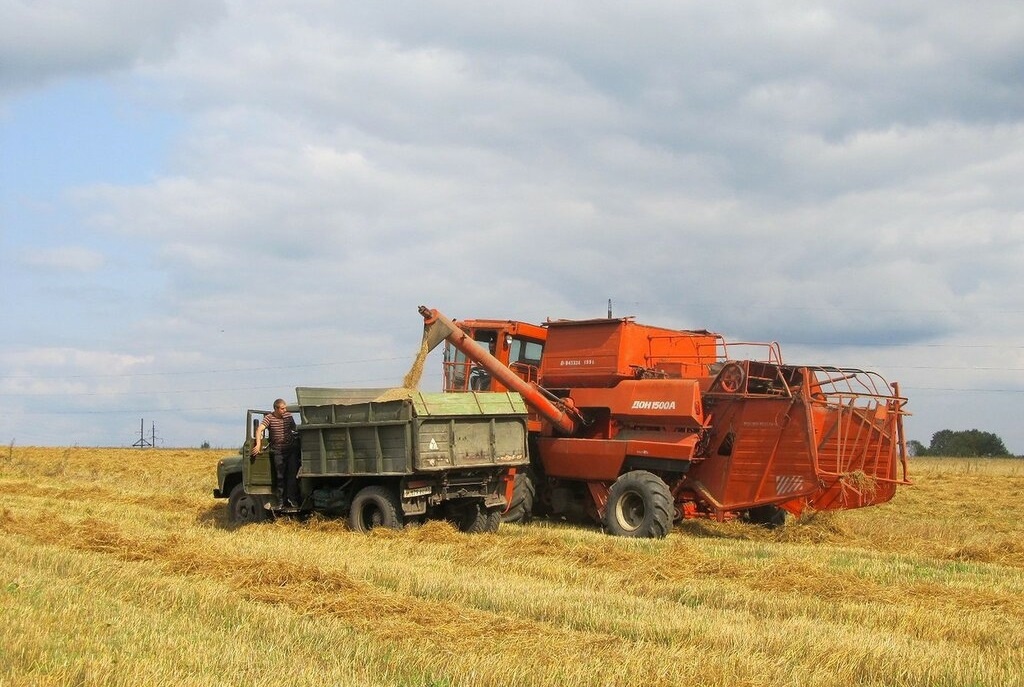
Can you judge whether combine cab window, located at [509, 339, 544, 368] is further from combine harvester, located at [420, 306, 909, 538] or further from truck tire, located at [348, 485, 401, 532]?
truck tire, located at [348, 485, 401, 532]

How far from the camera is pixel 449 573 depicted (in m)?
9.85

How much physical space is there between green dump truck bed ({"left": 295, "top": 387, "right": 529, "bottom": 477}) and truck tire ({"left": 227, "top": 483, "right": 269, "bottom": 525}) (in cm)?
114

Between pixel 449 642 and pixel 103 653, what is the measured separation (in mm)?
2099

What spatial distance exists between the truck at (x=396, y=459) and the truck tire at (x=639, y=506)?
4.64 ft

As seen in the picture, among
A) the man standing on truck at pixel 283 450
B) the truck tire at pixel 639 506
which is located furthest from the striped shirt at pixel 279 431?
the truck tire at pixel 639 506

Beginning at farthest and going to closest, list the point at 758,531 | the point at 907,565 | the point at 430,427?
the point at 758,531 → the point at 430,427 → the point at 907,565

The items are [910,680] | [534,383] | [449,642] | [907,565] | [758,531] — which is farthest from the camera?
[534,383]

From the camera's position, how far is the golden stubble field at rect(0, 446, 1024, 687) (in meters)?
6.11

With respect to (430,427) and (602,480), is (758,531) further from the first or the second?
(430,427)

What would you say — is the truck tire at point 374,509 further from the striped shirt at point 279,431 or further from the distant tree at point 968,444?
the distant tree at point 968,444

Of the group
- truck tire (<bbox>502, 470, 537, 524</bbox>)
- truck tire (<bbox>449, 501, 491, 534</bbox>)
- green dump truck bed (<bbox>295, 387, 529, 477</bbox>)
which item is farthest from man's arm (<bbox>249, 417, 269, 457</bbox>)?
truck tire (<bbox>502, 470, 537, 524</bbox>)

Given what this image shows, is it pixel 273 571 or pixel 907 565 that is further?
pixel 907 565

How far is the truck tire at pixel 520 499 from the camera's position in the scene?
15.8 metres

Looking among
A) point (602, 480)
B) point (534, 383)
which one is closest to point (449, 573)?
point (602, 480)
